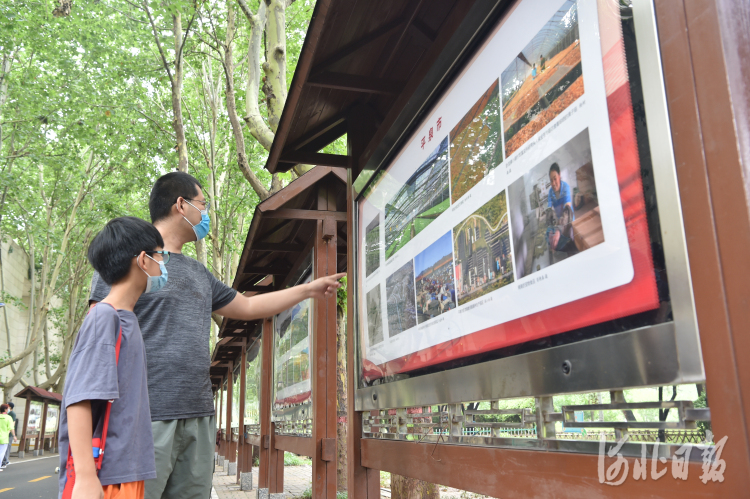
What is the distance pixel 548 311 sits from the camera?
1418mm

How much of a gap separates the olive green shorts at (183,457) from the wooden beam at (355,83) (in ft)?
5.73

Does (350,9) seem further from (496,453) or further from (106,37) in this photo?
(106,37)

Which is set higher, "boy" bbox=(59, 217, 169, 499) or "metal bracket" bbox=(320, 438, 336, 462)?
"boy" bbox=(59, 217, 169, 499)

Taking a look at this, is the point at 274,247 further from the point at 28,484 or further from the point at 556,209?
the point at 28,484

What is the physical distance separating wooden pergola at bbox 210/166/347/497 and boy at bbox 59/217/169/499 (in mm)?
2906

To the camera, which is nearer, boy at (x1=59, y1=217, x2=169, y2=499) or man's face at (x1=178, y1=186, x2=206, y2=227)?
boy at (x1=59, y1=217, x2=169, y2=499)

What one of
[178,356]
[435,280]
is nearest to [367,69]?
[435,280]

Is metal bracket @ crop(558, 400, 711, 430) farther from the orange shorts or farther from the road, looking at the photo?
the road

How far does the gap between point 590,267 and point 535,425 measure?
0.51 metres

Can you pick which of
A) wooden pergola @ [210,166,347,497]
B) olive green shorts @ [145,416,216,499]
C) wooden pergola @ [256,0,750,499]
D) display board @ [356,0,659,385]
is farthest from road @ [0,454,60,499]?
display board @ [356,0,659,385]

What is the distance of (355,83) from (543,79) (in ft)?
5.44

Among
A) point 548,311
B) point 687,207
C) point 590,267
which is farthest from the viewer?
point 548,311

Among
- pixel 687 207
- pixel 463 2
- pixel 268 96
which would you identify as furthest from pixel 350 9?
pixel 268 96

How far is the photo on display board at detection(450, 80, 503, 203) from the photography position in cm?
174
